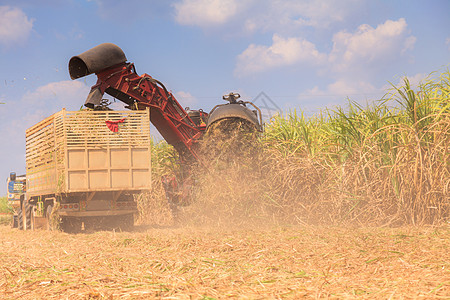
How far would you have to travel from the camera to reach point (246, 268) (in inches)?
193

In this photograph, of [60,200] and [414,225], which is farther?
[60,200]

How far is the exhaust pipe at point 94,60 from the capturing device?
416 inches

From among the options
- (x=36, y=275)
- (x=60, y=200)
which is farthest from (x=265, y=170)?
(x=36, y=275)

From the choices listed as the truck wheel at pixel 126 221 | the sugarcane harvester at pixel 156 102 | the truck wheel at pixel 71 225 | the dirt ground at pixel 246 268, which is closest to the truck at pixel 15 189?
the truck wheel at pixel 71 225

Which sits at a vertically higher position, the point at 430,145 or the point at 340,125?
the point at 340,125

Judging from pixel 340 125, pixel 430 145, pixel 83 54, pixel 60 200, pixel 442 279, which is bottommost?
pixel 442 279

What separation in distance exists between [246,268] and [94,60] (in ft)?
24.5

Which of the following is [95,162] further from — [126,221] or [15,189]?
[15,189]

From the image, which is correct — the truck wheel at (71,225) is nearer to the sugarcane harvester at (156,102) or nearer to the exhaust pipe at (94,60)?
the sugarcane harvester at (156,102)

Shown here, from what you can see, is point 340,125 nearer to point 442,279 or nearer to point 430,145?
point 430,145

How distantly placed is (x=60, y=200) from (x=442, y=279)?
8831 millimetres

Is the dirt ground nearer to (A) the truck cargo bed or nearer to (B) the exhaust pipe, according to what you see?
(A) the truck cargo bed

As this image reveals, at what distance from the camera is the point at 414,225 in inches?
333

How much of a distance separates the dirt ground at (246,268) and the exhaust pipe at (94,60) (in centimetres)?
490
